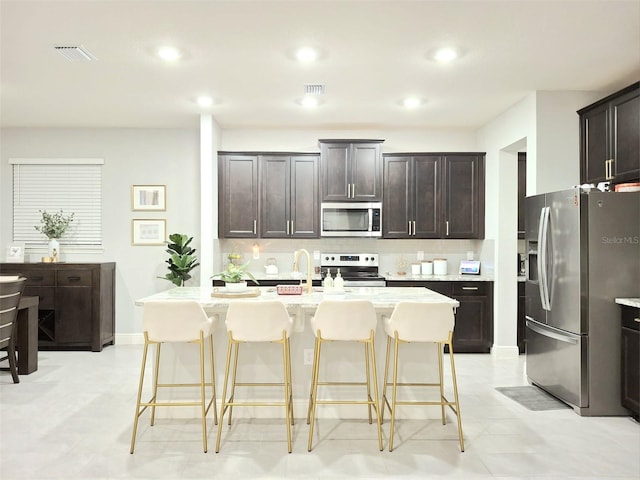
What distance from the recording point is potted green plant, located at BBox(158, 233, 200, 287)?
6.11 m

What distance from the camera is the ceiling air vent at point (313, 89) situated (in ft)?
15.8

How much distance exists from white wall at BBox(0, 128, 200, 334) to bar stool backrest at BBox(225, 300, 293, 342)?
366 cm

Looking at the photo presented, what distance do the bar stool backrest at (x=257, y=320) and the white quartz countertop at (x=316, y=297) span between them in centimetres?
21

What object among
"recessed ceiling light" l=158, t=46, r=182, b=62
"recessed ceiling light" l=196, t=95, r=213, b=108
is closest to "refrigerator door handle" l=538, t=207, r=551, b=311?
"recessed ceiling light" l=158, t=46, r=182, b=62

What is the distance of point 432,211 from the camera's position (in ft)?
21.2

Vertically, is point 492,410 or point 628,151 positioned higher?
point 628,151

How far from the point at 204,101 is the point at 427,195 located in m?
2.88

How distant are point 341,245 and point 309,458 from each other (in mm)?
3837

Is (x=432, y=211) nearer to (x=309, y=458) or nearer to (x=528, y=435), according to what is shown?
(x=528, y=435)

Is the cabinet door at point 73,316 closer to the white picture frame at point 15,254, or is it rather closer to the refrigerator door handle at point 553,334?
the white picture frame at point 15,254

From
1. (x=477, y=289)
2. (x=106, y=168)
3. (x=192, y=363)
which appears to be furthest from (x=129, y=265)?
(x=477, y=289)

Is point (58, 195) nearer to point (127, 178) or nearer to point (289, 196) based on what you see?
point (127, 178)

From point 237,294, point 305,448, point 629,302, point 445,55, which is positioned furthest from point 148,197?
point 629,302

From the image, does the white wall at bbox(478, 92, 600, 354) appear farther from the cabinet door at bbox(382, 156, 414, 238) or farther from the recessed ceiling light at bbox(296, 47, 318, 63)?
the recessed ceiling light at bbox(296, 47, 318, 63)
